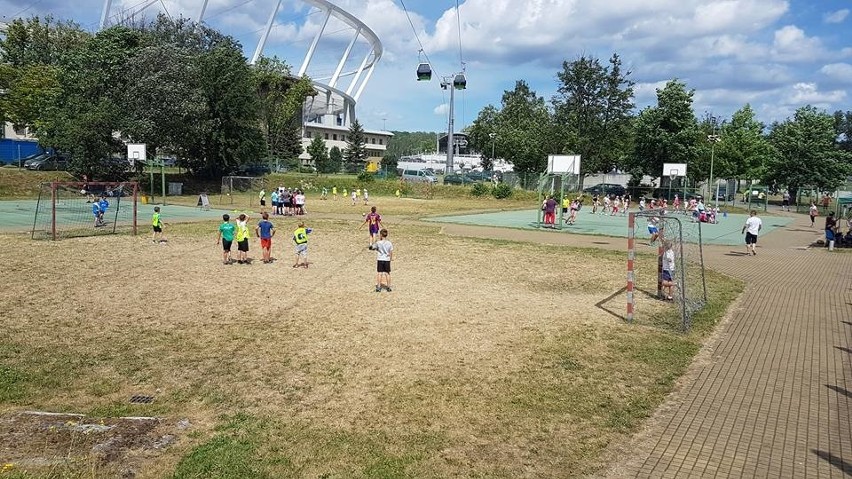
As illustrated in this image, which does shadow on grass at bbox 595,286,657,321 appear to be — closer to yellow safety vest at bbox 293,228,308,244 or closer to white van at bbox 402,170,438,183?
yellow safety vest at bbox 293,228,308,244

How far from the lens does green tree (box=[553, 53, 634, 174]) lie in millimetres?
67250

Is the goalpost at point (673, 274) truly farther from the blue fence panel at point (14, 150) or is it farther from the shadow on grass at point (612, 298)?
the blue fence panel at point (14, 150)

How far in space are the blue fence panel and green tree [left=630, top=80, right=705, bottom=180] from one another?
58.7 m

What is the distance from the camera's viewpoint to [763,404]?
7.68m

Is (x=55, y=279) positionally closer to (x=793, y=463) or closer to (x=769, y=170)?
(x=793, y=463)

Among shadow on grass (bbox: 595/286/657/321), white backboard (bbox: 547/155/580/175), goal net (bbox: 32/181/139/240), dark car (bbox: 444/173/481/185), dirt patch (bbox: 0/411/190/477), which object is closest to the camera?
dirt patch (bbox: 0/411/190/477)

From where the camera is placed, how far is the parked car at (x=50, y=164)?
49.0m

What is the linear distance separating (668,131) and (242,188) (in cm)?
4226

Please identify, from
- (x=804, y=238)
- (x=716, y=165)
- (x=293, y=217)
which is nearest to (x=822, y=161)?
(x=716, y=165)

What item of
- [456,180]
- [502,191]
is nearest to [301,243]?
[502,191]

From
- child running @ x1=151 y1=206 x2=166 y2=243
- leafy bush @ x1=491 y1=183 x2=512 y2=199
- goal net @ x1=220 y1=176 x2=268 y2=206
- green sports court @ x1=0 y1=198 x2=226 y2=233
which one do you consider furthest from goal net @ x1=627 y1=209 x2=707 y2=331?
leafy bush @ x1=491 y1=183 x2=512 y2=199

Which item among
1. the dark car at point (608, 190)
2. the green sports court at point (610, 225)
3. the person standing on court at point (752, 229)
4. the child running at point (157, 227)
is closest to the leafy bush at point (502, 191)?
the dark car at point (608, 190)

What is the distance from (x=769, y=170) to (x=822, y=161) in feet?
18.5

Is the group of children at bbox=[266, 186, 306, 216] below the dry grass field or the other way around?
the other way around
